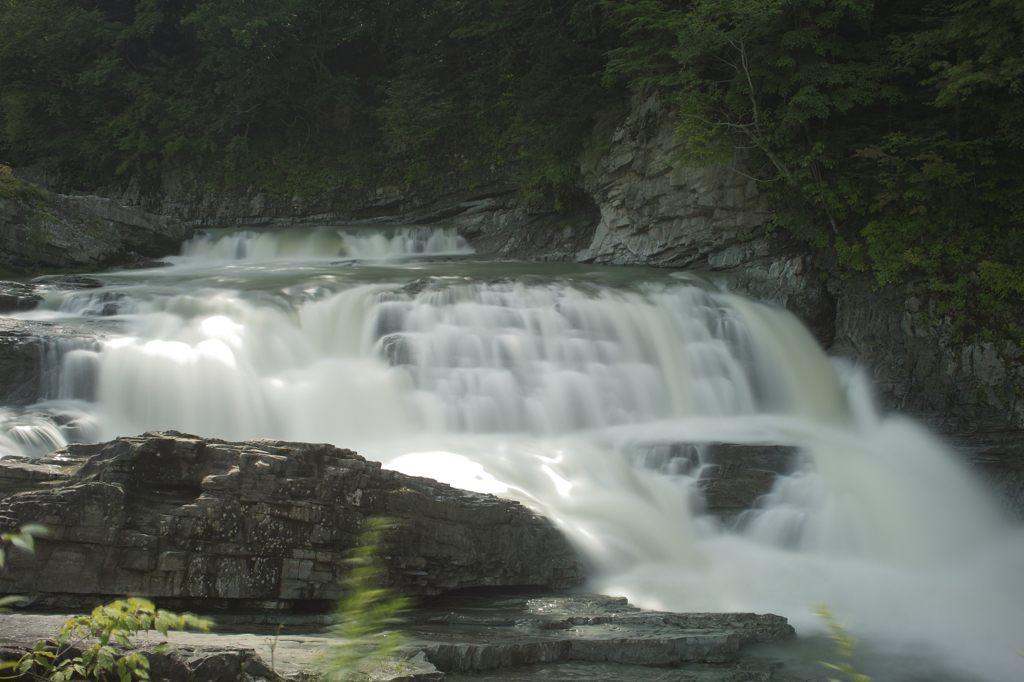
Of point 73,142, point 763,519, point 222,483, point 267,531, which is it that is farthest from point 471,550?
point 73,142

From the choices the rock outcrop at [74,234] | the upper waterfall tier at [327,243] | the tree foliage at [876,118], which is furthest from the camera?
the upper waterfall tier at [327,243]

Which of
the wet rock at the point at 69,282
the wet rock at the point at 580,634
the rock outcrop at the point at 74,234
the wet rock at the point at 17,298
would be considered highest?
the rock outcrop at the point at 74,234

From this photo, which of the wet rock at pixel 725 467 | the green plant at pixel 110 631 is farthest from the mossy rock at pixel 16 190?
the green plant at pixel 110 631

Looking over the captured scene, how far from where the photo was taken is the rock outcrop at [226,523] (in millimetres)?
4512

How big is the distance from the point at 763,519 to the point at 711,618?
2.72 metres

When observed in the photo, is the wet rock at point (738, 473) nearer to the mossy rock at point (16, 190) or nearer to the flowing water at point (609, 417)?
the flowing water at point (609, 417)

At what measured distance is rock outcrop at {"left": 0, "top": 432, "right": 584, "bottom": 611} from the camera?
451 centimetres

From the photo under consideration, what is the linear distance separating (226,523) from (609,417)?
236 inches

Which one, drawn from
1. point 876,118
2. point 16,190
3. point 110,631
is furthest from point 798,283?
point 16,190

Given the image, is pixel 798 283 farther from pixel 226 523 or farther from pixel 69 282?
pixel 69 282

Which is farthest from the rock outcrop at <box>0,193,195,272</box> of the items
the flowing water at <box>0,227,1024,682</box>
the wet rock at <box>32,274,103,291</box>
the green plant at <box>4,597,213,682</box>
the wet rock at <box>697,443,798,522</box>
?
the green plant at <box>4,597,213,682</box>

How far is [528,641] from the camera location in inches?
183

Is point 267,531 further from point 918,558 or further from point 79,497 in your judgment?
point 918,558

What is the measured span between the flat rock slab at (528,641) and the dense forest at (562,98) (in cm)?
795
